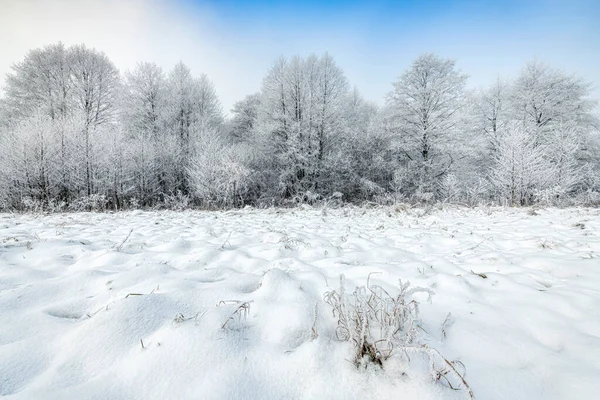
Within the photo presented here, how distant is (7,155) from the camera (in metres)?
11.2

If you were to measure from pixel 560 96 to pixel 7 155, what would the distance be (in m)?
29.3

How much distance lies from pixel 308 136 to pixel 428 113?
24.4 feet

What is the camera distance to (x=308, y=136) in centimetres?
1580

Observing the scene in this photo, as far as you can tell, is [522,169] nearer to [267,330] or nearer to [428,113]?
[428,113]

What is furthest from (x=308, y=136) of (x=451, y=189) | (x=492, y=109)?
(x=492, y=109)

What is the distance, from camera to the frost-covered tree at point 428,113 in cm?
1548

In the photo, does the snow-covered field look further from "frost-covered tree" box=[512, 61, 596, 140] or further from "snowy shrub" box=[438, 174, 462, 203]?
"frost-covered tree" box=[512, 61, 596, 140]

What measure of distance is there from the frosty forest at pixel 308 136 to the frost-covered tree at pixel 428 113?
0.21 feet

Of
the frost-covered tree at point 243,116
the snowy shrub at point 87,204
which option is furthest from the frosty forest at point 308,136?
the frost-covered tree at point 243,116

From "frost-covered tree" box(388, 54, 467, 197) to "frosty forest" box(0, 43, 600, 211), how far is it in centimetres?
6

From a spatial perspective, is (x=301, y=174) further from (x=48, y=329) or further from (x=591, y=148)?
(x=591, y=148)

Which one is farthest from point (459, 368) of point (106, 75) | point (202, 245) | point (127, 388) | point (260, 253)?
point (106, 75)

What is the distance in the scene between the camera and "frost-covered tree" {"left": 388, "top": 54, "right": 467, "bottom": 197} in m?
15.5

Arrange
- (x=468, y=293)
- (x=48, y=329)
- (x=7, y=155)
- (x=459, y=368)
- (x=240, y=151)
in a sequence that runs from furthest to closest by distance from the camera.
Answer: (x=240, y=151), (x=7, y=155), (x=468, y=293), (x=48, y=329), (x=459, y=368)
